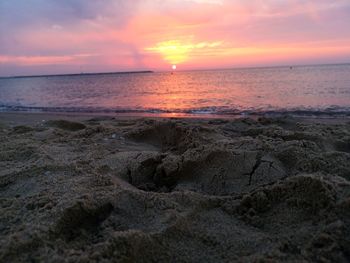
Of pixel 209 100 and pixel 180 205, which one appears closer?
pixel 180 205

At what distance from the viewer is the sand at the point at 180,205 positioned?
2047mm

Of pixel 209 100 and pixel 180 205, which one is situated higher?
pixel 180 205

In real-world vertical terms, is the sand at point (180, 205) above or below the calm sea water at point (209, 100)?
above

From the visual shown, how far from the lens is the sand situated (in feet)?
6.72

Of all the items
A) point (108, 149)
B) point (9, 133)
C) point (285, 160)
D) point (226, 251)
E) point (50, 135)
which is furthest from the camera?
point (9, 133)

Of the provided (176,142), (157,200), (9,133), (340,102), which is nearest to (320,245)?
(157,200)

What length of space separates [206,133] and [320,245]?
3047 millimetres

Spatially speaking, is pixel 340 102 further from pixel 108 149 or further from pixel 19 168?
pixel 19 168

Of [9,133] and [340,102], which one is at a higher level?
[9,133]

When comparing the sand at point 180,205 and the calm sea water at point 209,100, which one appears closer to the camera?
the sand at point 180,205

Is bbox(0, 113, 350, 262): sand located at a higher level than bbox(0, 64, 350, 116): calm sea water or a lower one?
higher

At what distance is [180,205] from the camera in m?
2.64

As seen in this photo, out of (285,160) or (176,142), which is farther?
(176,142)

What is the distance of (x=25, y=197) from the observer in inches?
112
